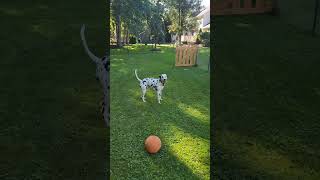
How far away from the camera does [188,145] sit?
8.58 feet

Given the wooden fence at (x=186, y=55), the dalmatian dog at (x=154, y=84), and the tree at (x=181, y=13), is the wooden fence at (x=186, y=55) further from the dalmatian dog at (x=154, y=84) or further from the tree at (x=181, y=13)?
the dalmatian dog at (x=154, y=84)

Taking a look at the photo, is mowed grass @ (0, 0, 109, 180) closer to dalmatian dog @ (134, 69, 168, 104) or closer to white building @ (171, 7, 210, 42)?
dalmatian dog @ (134, 69, 168, 104)

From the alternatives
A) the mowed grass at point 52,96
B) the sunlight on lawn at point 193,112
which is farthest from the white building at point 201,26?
A: the mowed grass at point 52,96

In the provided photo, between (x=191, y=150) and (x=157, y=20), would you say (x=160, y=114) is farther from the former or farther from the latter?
(x=157, y=20)

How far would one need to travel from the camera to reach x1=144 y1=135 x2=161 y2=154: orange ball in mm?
2508

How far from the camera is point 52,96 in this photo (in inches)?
144
